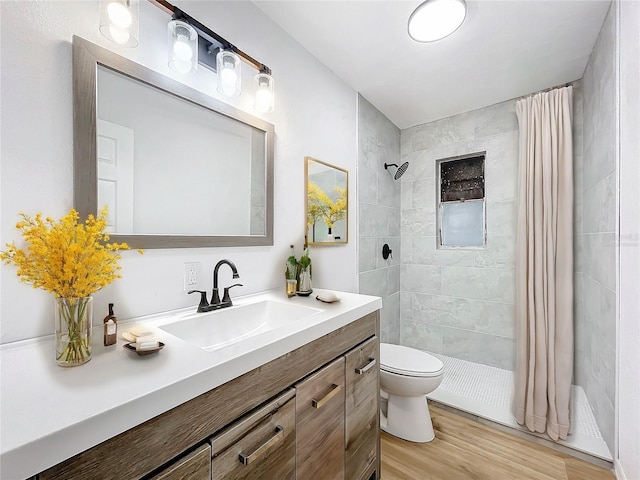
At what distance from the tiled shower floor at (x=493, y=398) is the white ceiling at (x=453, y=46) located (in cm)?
240

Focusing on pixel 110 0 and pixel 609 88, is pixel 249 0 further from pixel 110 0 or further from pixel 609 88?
pixel 609 88

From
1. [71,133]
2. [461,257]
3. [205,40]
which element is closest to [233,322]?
[71,133]

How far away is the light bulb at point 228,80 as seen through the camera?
4.22 ft

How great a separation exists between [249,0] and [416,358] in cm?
234

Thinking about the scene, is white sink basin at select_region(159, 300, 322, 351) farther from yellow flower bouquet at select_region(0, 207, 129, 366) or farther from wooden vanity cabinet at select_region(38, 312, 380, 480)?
yellow flower bouquet at select_region(0, 207, 129, 366)

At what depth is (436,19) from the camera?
1525 mm

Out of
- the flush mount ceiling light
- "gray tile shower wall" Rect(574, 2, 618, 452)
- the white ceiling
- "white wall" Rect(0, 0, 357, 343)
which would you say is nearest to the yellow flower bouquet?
"white wall" Rect(0, 0, 357, 343)

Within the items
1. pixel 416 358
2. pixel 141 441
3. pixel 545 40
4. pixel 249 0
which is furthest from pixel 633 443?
pixel 249 0

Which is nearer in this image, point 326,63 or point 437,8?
point 437,8

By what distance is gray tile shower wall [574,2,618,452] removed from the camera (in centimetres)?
151

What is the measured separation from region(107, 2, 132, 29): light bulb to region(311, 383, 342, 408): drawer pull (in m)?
1.44

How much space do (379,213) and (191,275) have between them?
1.85m

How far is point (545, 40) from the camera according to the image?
1.73m

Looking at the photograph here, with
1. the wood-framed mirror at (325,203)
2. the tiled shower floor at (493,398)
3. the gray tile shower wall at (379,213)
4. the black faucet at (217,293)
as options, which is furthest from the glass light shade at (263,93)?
the tiled shower floor at (493,398)
